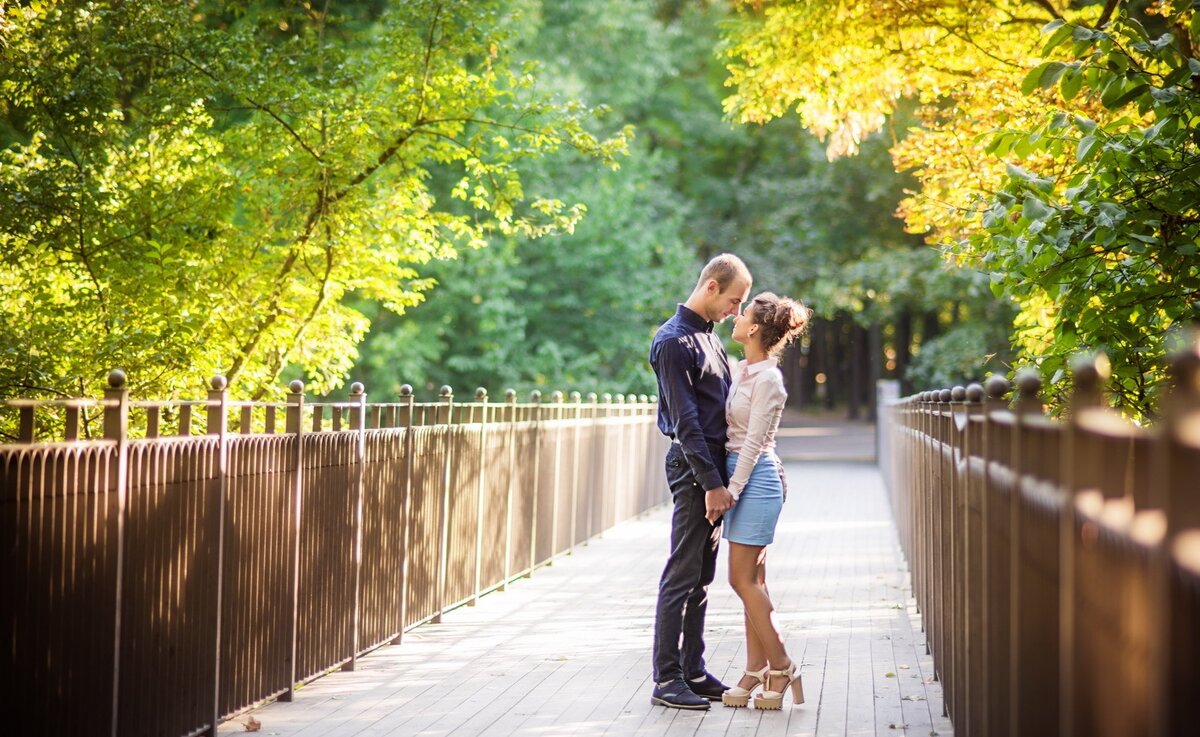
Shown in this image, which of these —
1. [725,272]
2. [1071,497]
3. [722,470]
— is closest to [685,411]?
[722,470]

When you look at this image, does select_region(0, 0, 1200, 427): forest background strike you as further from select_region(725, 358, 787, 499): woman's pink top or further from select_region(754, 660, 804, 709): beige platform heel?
select_region(754, 660, 804, 709): beige platform heel

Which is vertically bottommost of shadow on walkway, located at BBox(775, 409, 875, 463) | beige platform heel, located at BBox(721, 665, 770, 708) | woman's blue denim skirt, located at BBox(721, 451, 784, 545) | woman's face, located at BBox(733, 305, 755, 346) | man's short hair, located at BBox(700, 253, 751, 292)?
beige platform heel, located at BBox(721, 665, 770, 708)

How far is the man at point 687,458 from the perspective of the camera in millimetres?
6852

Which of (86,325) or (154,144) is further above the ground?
(154,144)

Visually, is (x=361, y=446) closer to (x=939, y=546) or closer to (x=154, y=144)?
(x=939, y=546)

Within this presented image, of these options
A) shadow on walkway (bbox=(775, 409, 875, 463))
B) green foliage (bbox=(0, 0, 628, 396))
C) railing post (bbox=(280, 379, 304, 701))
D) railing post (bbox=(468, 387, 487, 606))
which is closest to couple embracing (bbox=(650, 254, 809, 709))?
railing post (bbox=(280, 379, 304, 701))

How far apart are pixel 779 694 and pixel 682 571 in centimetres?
75

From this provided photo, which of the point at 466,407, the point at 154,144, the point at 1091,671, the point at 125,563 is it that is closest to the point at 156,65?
the point at 154,144

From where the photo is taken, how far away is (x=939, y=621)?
23.1 ft

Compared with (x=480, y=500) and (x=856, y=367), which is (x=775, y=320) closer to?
(x=480, y=500)

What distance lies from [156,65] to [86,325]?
2253 millimetres

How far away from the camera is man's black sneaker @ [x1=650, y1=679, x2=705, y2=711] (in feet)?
22.6

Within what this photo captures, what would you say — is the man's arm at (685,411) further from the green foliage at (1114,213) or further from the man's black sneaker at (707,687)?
the green foliage at (1114,213)

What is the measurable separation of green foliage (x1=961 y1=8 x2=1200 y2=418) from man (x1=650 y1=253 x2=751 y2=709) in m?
1.35
